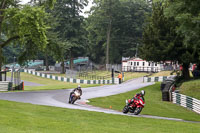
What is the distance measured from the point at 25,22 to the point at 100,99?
8.92m

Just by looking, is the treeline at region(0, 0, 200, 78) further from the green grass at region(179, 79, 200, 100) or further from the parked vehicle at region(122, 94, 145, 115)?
the parked vehicle at region(122, 94, 145, 115)

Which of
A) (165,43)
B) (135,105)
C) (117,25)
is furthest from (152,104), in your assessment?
(117,25)

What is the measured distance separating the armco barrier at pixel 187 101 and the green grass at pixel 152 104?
0.41 metres

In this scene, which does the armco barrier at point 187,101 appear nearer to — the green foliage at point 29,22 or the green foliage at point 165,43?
the green foliage at point 165,43

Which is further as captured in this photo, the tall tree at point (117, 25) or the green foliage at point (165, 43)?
the tall tree at point (117, 25)

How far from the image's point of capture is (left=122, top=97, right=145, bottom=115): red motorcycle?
61.1 feet

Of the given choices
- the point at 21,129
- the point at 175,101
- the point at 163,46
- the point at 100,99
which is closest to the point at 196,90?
the point at 175,101

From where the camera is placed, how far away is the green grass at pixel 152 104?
73.6 ft

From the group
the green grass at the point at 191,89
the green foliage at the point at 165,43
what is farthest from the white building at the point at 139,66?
the green grass at the point at 191,89

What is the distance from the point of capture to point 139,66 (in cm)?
7525

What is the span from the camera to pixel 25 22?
29.0 meters

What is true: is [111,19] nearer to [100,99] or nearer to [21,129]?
[100,99]

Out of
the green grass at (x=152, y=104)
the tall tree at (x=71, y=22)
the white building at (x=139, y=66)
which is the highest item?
the tall tree at (x=71, y=22)

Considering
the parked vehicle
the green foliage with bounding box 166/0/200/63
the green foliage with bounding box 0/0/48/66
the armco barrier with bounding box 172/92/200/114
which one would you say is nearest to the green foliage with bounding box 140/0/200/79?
the green foliage with bounding box 166/0/200/63
